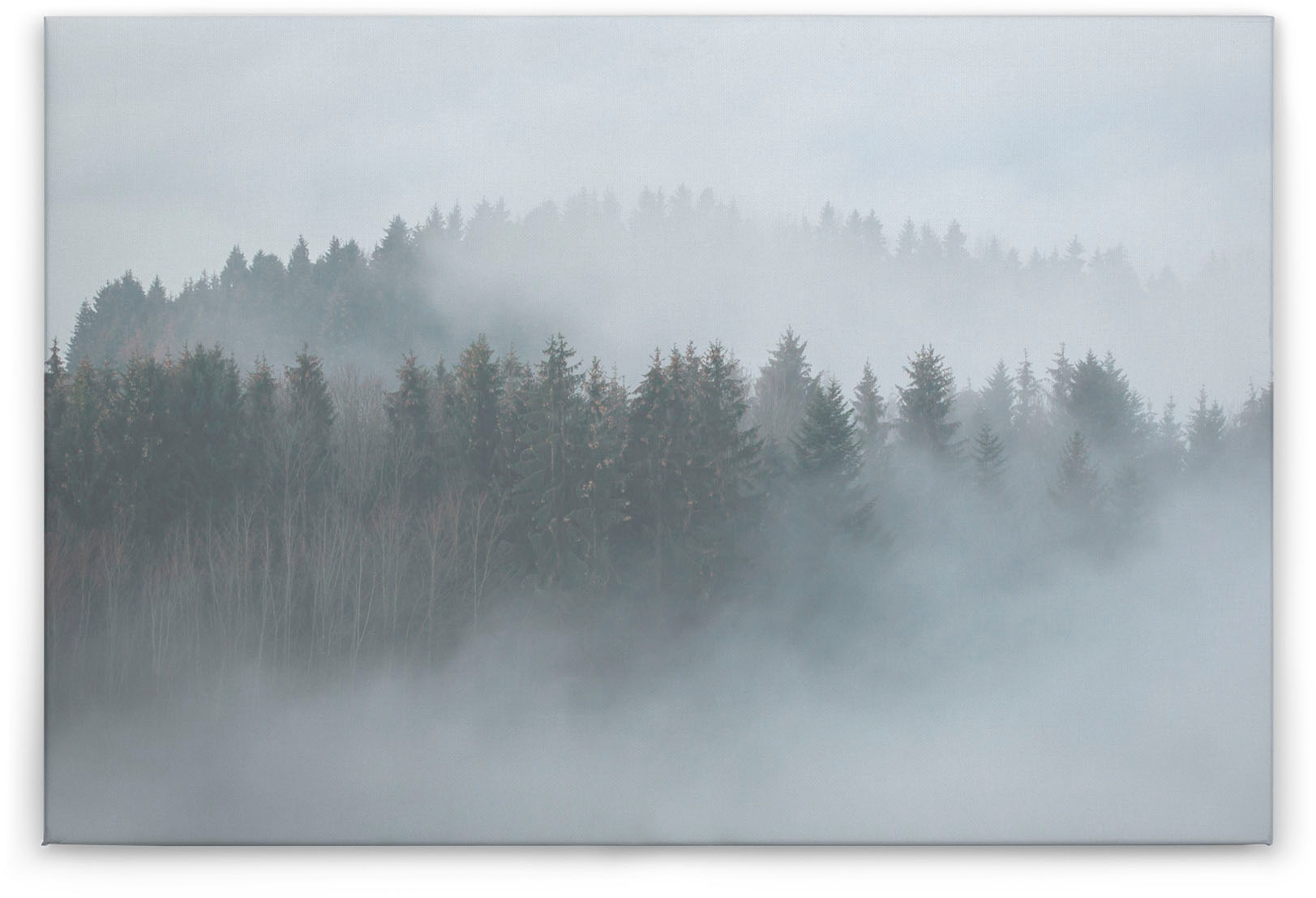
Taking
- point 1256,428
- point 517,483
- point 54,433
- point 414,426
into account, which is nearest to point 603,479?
point 517,483

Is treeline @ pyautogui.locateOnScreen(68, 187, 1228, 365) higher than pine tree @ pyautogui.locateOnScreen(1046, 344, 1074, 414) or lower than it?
Result: higher

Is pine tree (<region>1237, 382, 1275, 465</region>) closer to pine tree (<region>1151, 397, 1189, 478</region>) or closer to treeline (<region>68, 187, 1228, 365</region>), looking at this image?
pine tree (<region>1151, 397, 1189, 478</region>)

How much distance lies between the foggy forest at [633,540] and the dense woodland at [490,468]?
1 centimetres

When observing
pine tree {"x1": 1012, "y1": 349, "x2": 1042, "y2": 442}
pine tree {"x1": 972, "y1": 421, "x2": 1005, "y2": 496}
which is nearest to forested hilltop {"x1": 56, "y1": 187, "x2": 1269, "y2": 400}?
pine tree {"x1": 1012, "y1": 349, "x2": 1042, "y2": 442}

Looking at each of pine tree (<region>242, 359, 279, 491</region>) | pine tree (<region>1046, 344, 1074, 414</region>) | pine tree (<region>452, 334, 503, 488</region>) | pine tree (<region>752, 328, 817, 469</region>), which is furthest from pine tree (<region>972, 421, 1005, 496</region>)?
pine tree (<region>242, 359, 279, 491</region>)

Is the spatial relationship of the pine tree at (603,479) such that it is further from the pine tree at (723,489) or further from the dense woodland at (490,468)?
the pine tree at (723,489)

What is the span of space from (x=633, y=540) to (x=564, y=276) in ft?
3.56

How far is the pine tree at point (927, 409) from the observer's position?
6.17 metres

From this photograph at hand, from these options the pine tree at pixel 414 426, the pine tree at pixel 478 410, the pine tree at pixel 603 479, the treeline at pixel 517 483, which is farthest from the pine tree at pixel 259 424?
the pine tree at pixel 603 479

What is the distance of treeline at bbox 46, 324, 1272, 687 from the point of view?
6152mm

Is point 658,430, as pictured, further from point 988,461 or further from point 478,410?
point 988,461

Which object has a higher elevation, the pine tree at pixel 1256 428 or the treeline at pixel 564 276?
the treeline at pixel 564 276

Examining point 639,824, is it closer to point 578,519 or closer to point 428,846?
point 428,846

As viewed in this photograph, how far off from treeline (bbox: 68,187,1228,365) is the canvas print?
0.02 m
